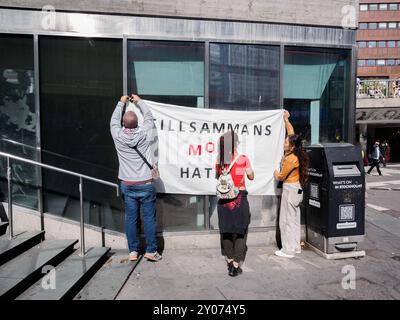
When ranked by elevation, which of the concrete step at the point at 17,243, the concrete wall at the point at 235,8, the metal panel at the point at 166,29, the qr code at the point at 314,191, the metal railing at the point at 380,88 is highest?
the metal railing at the point at 380,88

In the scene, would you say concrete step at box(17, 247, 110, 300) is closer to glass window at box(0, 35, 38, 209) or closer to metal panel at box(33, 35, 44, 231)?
metal panel at box(33, 35, 44, 231)

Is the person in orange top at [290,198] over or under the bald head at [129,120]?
under

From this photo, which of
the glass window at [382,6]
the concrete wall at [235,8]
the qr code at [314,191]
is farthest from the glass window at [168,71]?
the glass window at [382,6]

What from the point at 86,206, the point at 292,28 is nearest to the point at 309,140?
the point at 292,28

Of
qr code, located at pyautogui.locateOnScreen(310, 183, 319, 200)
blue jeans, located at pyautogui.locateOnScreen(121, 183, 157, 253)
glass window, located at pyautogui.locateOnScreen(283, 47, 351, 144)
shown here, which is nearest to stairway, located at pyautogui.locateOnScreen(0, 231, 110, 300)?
blue jeans, located at pyautogui.locateOnScreen(121, 183, 157, 253)

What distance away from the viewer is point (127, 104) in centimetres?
546

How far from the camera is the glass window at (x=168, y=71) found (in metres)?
5.75

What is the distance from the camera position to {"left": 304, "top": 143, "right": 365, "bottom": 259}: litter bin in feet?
17.4

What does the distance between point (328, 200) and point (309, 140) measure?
1526mm

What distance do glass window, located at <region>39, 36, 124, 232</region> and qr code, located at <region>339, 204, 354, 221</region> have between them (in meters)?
3.47

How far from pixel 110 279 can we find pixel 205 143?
2465 millimetres

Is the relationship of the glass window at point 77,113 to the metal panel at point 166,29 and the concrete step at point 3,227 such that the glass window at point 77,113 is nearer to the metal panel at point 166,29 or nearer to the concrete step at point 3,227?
the metal panel at point 166,29

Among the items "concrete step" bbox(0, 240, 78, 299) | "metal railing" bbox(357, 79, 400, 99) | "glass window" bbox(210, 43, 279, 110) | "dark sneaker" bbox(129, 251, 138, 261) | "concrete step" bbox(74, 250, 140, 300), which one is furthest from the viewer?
"metal railing" bbox(357, 79, 400, 99)

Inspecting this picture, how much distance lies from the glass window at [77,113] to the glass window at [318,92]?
2.98 m
